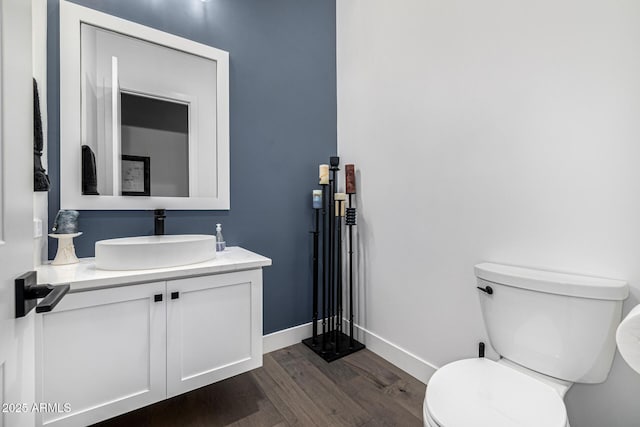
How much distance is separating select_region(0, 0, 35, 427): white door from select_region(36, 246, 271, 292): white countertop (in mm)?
503

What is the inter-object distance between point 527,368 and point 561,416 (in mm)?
299

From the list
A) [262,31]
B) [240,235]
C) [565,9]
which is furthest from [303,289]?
[565,9]

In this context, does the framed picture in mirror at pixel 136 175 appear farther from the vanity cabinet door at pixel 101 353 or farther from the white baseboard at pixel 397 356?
the white baseboard at pixel 397 356

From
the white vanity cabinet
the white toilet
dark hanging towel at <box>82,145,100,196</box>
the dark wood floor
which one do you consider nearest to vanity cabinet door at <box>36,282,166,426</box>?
the white vanity cabinet

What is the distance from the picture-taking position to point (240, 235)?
1.95m

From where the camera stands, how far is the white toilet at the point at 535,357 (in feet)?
2.92

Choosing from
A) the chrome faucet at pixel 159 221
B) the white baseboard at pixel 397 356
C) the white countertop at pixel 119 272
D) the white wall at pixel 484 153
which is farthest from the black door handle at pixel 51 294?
the white baseboard at pixel 397 356

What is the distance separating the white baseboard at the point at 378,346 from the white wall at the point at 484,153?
0.05 meters

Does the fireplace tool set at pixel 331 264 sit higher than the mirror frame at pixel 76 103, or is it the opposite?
the mirror frame at pixel 76 103

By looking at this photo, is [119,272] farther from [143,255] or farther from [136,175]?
[136,175]

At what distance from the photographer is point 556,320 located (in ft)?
3.45

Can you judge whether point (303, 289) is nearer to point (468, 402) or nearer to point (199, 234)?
point (199, 234)

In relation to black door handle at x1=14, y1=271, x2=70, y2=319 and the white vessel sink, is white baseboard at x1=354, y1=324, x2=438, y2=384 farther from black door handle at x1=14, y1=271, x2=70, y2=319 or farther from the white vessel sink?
black door handle at x1=14, y1=271, x2=70, y2=319

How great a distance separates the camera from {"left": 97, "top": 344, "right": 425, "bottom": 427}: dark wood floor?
1433mm
